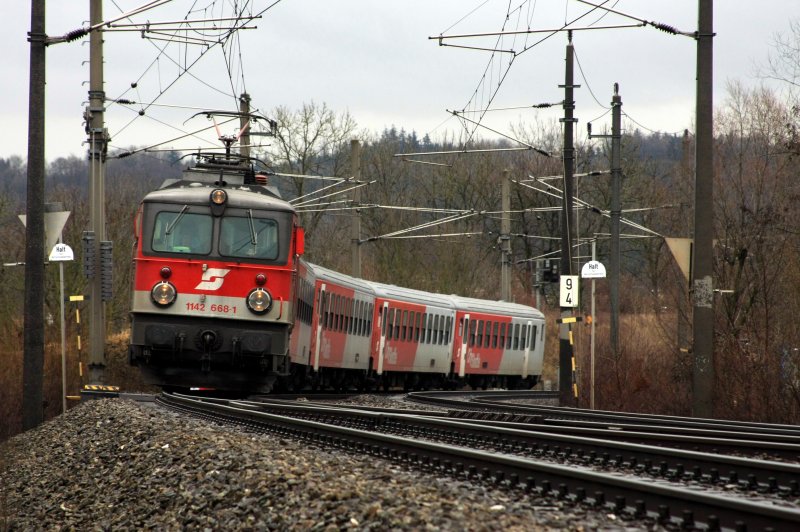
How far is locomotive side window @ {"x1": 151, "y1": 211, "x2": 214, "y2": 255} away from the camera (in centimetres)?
Answer: 1675

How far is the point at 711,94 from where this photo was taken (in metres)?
15.6

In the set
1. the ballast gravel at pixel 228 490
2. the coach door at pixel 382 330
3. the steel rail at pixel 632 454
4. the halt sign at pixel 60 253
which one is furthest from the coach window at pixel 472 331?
the steel rail at pixel 632 454

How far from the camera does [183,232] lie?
16875 mm

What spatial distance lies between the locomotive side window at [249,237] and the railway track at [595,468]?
16.5 feet

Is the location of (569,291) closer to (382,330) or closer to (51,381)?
(382,330)

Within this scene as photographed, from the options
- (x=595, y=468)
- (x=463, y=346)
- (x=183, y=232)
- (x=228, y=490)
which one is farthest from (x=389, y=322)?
(x=228, y=490)

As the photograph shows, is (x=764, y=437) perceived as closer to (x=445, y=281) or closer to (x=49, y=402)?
(x=49, y=402)

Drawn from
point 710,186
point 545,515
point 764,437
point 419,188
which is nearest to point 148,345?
point 710,186

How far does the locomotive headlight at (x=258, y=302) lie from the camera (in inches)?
649

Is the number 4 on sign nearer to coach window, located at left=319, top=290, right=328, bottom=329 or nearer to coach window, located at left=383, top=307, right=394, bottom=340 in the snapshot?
coach window, located at left=319, top=290, right=328, bottom=329

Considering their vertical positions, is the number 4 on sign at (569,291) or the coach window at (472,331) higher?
the number 4 on sign at (569,291)

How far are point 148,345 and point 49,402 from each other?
6132 mm

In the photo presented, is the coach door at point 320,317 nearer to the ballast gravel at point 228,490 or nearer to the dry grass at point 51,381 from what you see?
the dry grass at point 51,381

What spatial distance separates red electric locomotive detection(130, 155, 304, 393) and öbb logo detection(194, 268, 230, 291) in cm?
1
